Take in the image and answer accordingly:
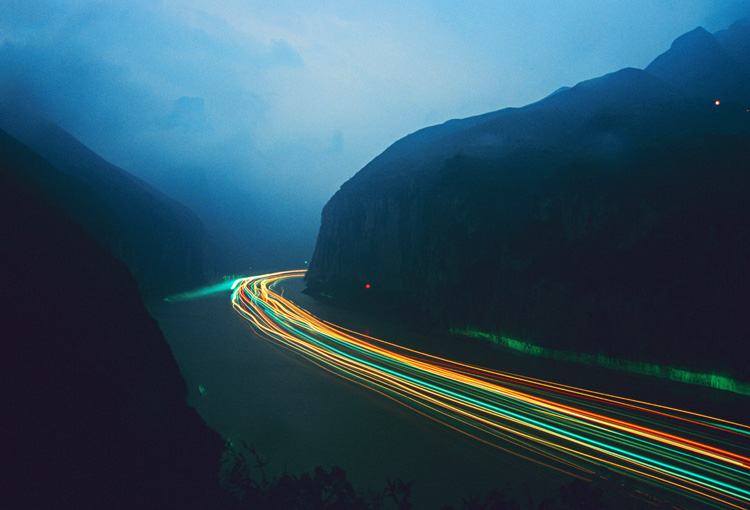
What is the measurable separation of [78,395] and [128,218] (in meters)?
41.7

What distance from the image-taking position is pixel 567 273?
52.9ft

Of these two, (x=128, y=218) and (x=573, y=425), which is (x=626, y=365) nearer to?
→ (x=573, y=425)

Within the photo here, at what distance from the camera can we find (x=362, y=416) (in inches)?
380

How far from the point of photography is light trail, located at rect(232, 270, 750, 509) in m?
6.83

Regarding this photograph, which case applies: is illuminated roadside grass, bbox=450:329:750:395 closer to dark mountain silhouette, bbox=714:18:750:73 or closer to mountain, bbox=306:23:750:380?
mountain, bbox=306:23:750:380

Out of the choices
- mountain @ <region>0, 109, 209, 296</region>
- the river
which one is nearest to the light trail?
the river

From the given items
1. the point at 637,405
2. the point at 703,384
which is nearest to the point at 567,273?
the point at 703,384

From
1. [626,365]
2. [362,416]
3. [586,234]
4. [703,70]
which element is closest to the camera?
[362,416]

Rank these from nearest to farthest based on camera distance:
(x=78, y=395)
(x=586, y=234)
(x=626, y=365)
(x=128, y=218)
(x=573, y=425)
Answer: (x=78, y=395)
(x=573, y=425)
(x=626, y=365)
(x=586, y=234)
(x=128, y=218)

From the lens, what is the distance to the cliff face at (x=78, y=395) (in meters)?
3.43

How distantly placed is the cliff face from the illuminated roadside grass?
1382cm

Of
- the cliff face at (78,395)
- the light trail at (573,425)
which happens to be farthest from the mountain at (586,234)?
the cliff face at (78,395)

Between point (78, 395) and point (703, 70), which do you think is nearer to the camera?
point (78, 395)

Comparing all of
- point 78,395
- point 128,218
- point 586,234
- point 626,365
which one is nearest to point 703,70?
point 586,234
